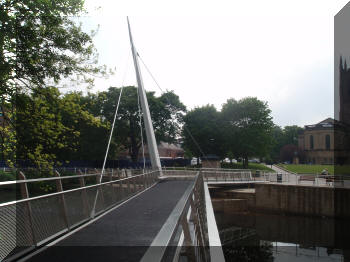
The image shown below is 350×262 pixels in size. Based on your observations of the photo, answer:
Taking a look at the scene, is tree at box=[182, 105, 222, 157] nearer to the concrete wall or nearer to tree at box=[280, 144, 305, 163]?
the concrete wall

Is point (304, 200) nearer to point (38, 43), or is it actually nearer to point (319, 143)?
point (38, 43)

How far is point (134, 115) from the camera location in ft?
182

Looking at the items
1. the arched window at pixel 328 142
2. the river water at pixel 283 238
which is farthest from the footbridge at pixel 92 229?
the arched window at pixel 328 142

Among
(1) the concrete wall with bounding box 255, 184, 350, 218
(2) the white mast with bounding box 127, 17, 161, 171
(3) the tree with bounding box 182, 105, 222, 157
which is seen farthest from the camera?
(3) the tree with bounding box 182, 105, 222, 157

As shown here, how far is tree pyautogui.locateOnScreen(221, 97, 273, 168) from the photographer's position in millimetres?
55469

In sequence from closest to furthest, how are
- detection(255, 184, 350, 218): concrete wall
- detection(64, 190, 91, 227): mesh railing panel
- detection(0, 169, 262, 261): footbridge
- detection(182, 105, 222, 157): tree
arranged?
detection(0, 169, 262, 261): footbridge
detection(64, 190, 91, 227): mesh railing panel
detection(255, 184, 350, 218): concrete wall
detection(182, 105, 222, 157): tree

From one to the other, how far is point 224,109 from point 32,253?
187 ft

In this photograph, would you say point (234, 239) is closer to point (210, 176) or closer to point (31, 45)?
point (210, 176)

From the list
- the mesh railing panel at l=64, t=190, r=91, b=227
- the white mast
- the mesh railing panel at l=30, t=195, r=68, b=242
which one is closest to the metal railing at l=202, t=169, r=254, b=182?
the white mast

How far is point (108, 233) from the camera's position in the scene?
21.7ft

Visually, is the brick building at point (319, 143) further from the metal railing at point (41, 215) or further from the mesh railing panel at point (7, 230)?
the mesh railing panel at point (7, 230)

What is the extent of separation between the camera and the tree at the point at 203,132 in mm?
59125

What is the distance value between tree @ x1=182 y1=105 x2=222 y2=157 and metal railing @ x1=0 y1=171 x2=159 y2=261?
164ft

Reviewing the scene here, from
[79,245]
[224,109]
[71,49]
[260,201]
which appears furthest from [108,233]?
[224,109]
